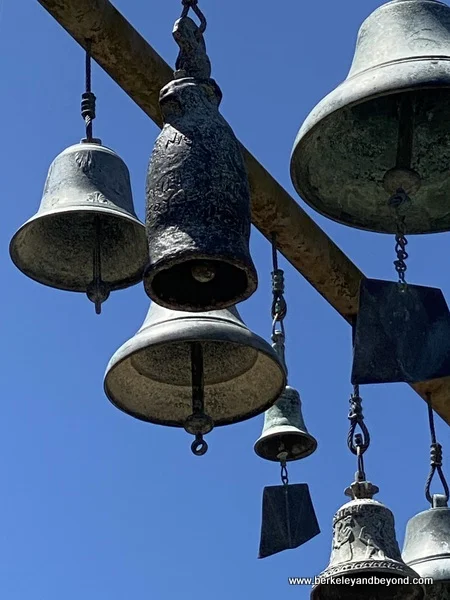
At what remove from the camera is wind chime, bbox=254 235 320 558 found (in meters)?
5.98

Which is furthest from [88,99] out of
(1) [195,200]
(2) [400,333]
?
(1) [195,200]

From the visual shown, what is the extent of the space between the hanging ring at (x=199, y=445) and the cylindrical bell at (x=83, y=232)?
71 centimetres

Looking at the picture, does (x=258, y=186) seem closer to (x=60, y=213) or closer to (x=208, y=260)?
(x=60, y=213)

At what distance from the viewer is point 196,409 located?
5023 mm

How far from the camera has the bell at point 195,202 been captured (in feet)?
13.2

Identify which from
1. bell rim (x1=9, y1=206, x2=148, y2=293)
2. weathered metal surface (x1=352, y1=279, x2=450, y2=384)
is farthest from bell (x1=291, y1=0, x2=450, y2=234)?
bell rim (x1=9, y1=206, x2=148, y2=293)

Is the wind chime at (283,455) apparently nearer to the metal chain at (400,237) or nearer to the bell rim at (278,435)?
the bell rim at (278,435)

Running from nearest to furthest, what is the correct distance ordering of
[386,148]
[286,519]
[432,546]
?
1. [386,148]
2. [286,519]
3. [432,546]

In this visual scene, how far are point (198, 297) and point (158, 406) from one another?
1247 millimetres

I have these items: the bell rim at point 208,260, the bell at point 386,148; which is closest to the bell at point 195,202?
the bell rim at point 208,260

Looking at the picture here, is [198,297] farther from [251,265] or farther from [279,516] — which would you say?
[279,516]

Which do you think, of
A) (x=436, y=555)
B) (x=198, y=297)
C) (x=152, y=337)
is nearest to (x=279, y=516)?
(x=436, y=555)

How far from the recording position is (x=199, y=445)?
4922 millimetres

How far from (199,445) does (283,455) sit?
1484 mm
